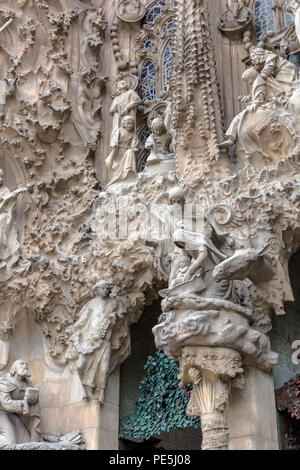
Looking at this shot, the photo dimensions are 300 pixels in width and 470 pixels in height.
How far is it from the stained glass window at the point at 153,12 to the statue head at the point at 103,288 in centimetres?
508

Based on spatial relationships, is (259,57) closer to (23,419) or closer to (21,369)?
(21,369)

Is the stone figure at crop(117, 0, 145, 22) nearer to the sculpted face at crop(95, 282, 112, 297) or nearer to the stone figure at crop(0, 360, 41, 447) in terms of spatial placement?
the sculpted face at crop(95, 282, 112, 297)

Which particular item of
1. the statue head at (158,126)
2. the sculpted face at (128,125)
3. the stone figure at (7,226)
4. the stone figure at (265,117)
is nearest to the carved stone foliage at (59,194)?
the stone figure at (7,226)

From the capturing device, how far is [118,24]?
40.1 feet

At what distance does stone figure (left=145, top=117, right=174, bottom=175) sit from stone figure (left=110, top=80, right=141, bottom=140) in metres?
0.81

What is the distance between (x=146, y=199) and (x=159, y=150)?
864 mm

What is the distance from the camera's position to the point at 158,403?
370 inches

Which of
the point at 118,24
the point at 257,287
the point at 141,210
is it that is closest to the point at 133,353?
the point at 141,210

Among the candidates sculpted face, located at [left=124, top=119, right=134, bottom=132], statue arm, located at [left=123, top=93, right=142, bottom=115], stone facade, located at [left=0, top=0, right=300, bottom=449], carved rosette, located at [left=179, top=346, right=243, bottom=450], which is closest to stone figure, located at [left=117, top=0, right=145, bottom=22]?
stone facade, located at [left=0, top=0, right=300, bottom=449]

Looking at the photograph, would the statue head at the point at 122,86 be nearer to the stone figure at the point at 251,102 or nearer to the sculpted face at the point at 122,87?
the sculpted face at the point at 122,87

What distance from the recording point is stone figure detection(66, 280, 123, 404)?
9.20 metres

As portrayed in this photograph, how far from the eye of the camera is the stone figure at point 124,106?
10915 mm
